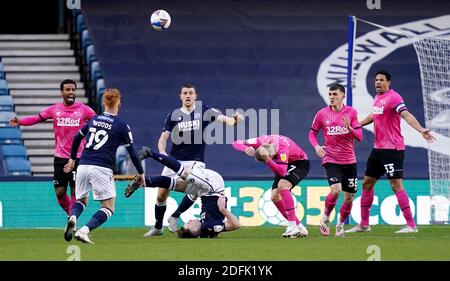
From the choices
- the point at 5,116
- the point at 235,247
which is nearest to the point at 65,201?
the point at 235,247

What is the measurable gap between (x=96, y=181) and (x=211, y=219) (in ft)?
5.77

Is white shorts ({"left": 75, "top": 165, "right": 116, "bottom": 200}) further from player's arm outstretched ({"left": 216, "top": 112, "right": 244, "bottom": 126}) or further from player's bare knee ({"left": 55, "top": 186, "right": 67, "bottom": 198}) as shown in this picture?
player's bare knee ({"left": 55, "top": 186, "right": 67, "bottom": 198})

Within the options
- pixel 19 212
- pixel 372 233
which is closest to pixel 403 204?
pixel 372 233

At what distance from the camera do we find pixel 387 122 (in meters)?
15.4

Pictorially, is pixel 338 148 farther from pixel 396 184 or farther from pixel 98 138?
pixel 98 138

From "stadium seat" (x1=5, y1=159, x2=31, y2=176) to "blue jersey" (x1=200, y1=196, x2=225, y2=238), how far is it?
21.5 ft

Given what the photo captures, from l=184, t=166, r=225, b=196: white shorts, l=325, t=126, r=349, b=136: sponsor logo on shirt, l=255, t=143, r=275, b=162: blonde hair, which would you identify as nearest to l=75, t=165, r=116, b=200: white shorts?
l=184, t=166, r=225, b=196: white shorts

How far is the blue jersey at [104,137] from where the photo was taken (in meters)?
13.2

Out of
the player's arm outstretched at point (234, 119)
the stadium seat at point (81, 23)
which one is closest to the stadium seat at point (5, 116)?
the stadium seat at point (81, 23)

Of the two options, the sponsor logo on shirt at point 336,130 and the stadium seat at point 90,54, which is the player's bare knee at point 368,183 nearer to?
the sponsor logo on shirt at point 336,130

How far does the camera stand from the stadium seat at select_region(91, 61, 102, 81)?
22250 mm

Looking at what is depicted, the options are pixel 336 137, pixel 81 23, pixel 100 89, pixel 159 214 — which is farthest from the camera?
pixel 81 23

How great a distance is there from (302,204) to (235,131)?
11.1 feet

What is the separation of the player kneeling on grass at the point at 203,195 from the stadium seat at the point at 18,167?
6.47 meters
